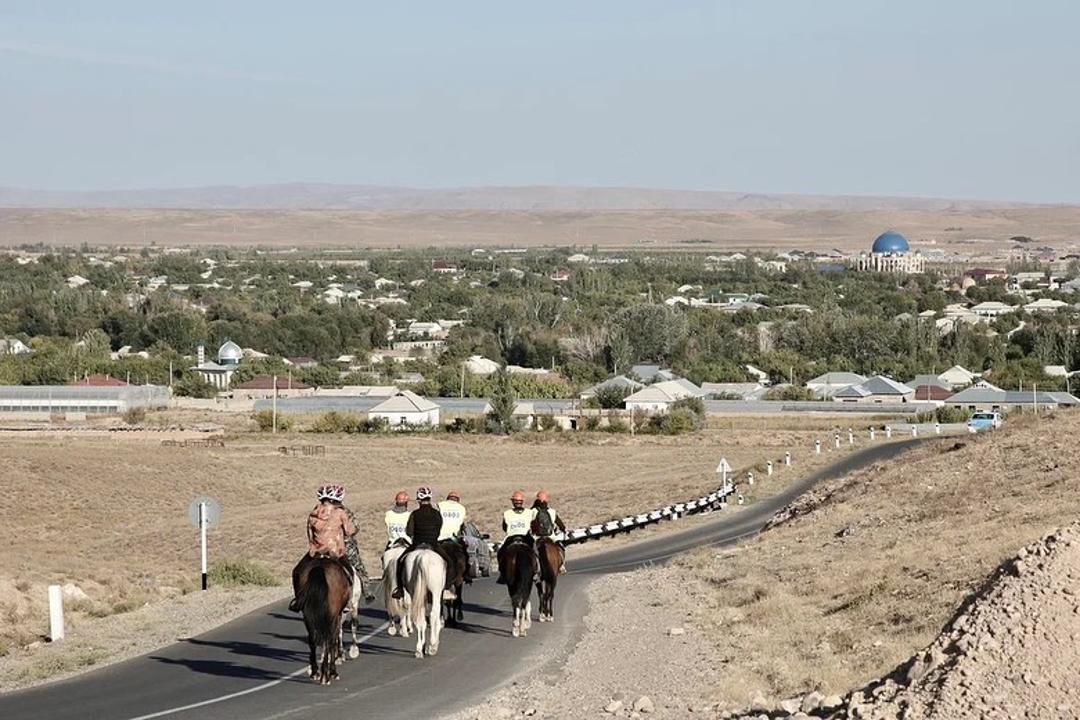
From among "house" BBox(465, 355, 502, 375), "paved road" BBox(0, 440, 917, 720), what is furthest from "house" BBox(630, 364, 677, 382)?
"paved road" BBox(0, 440, 917, 720)

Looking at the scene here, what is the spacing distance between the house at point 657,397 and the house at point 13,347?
40.9 metres

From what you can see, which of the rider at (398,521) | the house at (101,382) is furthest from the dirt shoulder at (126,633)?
the house at (101,382)

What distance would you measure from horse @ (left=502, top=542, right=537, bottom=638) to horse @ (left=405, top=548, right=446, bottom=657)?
4.60 ft

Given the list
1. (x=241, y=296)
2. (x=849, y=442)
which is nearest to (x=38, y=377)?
(x=849, y=442)

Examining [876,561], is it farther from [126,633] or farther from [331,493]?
[126,633]

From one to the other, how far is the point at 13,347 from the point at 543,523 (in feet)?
312

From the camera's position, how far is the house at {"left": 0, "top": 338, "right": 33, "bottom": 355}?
108325mm

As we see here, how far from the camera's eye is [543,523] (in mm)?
21438

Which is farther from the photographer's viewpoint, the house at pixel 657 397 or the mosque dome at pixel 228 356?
the mosque dome at pixel 228 356

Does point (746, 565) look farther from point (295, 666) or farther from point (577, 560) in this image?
point (295, 666)

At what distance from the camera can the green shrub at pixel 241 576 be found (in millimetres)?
28359

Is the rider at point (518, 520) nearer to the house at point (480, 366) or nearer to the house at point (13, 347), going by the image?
the house at point (480, 366)

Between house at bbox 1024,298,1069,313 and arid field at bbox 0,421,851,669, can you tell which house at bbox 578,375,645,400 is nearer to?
arid field at bbox 0,421,851,669

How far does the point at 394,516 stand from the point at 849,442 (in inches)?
1772
